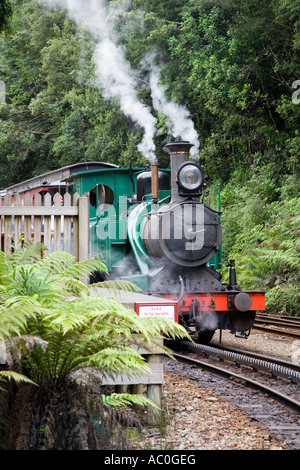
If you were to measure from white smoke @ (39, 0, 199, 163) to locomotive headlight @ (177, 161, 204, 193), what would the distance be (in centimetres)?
905

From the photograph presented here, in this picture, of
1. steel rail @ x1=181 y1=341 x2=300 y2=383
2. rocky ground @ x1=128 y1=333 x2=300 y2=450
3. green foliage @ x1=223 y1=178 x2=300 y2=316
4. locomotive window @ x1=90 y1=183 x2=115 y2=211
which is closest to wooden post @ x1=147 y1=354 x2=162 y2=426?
rocky ground @ x1=128 y1=333 x2=300 y2=450

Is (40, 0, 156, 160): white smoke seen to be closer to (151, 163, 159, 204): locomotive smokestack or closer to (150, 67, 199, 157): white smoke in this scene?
(150, 67, 199, 157): white smoke

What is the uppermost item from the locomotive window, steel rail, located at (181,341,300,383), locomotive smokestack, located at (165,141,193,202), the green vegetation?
locomotive smokestack, located at (165,141,193,202)

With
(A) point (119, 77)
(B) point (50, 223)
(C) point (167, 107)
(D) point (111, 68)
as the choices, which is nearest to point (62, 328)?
(B) point (50, 223)

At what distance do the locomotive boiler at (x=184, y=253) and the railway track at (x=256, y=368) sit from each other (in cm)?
50

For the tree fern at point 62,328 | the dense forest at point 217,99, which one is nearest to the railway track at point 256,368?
the tree fern at point 62,328

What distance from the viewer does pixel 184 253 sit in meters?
8.64

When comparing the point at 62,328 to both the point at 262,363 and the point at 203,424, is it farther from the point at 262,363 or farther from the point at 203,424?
the point at 262,363

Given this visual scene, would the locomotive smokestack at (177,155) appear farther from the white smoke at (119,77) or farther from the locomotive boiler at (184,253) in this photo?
the white smoke at (119,77)

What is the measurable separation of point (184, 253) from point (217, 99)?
11.4 m

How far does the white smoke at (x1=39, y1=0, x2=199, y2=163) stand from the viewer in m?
20.1

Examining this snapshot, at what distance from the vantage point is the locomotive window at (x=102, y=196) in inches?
404

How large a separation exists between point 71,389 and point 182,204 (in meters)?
A: 5.36

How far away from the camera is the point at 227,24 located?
18.5m
